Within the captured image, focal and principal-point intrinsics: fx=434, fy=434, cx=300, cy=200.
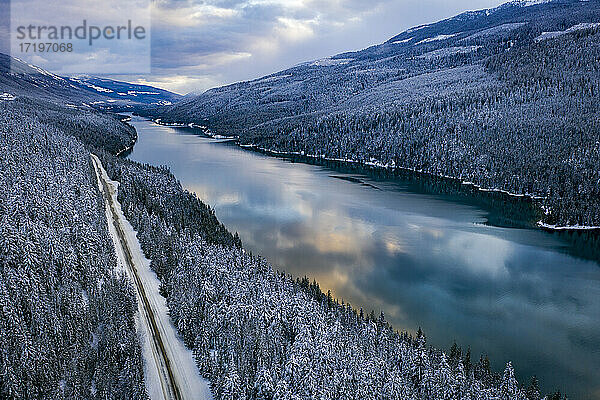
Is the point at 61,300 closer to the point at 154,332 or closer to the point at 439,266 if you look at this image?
the point at 154,332

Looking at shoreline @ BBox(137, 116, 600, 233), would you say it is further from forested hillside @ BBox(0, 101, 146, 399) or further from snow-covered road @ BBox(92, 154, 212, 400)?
forested hillside @ BBox(0, 101, 146, 399)

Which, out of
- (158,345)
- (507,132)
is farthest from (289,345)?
(507,132)

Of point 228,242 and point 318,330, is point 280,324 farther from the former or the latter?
point 228,242

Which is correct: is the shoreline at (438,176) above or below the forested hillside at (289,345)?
above

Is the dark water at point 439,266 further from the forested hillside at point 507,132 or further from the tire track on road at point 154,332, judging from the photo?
the forested hillside at point 507,132

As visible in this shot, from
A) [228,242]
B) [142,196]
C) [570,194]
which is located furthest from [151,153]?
[570,194]

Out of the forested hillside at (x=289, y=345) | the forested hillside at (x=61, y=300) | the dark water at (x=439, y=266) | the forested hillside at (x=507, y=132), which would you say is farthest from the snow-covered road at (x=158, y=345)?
the forested hillside at (x=507, y=132)
